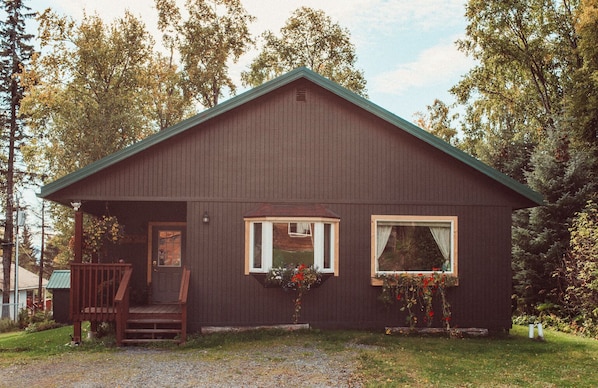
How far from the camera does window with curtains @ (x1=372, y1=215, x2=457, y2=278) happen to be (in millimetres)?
13102

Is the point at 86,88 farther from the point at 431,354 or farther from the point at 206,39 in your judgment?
the point at 431,354

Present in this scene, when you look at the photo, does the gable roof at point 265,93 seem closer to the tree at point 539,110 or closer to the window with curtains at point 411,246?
the window with curtains at point 411,246

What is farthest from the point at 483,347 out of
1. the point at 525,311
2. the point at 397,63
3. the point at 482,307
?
the point at 397,63

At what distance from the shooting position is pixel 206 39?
28.5 m

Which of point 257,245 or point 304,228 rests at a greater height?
point 304,228

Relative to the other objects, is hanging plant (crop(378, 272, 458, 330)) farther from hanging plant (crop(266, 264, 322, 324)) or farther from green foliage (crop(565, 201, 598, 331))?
green foliage (crop(565, 201, 598, 331))

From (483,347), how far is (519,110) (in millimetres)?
16586

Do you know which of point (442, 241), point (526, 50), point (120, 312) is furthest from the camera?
point (526, 50)

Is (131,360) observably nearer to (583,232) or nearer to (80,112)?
(583,232)

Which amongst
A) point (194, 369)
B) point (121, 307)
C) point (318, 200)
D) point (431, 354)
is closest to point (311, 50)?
point (318, 200)

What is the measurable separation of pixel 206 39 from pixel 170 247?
50.5ft

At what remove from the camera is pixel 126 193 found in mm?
12789

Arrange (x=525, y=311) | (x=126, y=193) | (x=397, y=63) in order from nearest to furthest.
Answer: (x=126, y=193), (x=525, y=311), (x=397, y=63)

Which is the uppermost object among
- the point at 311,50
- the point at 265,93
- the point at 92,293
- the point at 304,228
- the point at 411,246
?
the point at 311,50
